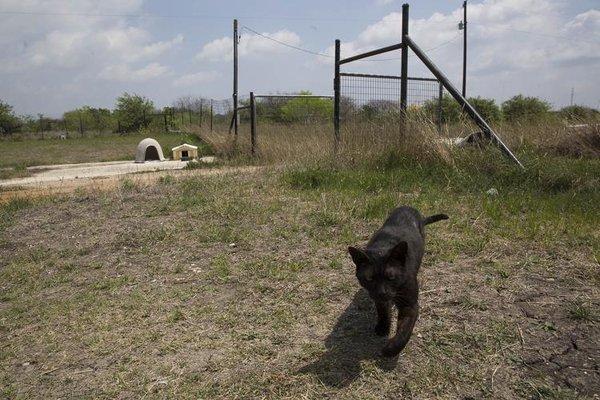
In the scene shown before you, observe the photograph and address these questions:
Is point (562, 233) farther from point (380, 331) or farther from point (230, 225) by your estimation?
point (230, 225)

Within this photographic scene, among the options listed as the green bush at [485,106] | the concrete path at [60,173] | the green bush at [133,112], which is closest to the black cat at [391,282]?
the concrete path at [60,173]

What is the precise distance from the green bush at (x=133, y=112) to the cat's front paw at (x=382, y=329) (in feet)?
116

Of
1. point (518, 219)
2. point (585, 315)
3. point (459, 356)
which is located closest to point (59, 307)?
point (459, 356)

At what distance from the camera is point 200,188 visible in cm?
685

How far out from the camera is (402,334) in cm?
239

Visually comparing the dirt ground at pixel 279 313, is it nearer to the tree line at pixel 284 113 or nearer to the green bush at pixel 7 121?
the tree line at pixel 284 113

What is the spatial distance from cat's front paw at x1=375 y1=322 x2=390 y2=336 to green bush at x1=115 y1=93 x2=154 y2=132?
35395 mm

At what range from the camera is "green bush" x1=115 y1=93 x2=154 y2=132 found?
35.5m

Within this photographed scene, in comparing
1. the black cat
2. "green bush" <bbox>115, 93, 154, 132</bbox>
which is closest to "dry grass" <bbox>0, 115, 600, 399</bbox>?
the black cat

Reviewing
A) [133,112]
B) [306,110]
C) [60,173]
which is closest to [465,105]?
[306,110]

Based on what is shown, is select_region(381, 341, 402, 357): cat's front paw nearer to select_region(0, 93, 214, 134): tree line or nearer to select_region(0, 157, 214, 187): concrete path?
select_region(0, 157, 214, 187): concrete path

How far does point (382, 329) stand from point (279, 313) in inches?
27.3

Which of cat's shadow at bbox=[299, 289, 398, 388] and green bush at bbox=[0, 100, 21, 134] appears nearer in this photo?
cat's shadow at bbox=[299, 289, 398, 388]

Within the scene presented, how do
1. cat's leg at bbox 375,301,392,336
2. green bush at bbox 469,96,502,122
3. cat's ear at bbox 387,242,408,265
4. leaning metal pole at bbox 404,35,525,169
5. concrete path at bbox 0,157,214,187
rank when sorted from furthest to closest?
green bush at bbox 469,96,502,122, concrete path at bbox 0,157,214,187, leaning metal pole at bbox 404,35,525,169, cat's leg at bbox 375,301,392,336, cat's ear at bbox 387,242,408,265
